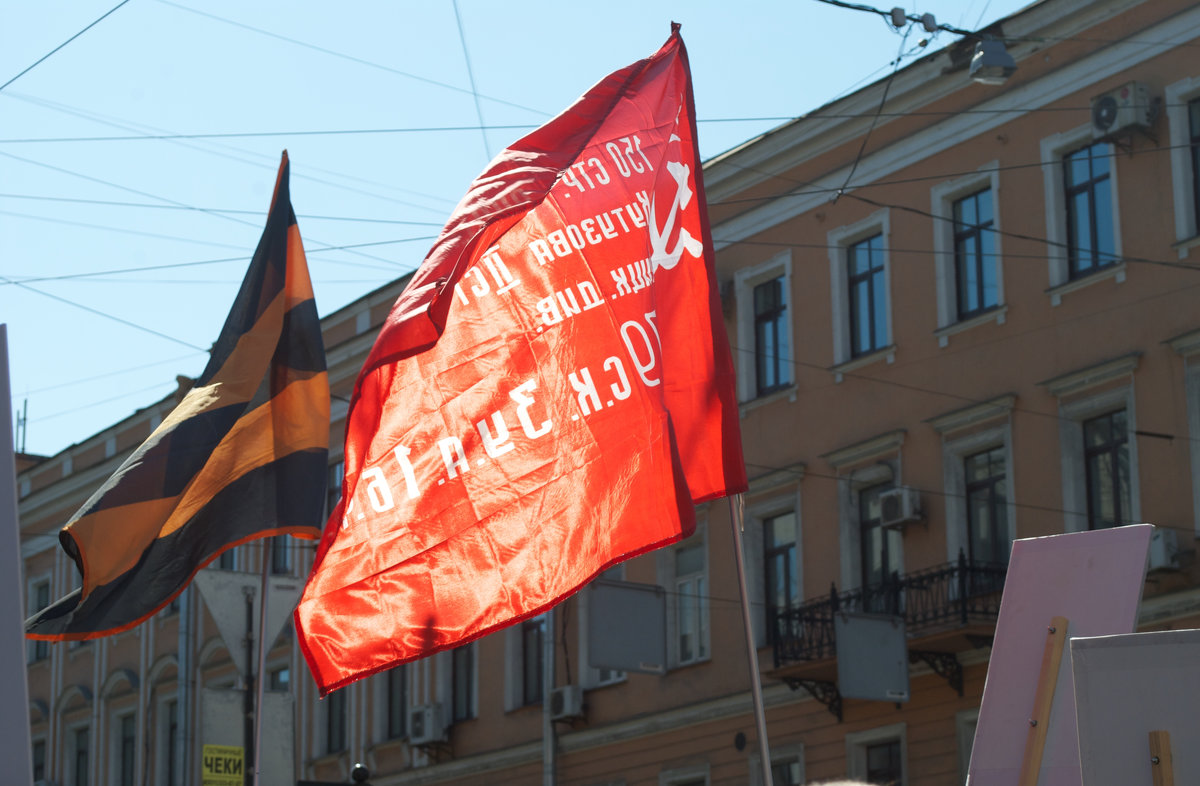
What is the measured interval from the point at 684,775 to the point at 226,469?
1712cm

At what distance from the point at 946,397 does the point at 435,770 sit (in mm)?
12893

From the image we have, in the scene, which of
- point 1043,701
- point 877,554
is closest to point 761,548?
point 877,554

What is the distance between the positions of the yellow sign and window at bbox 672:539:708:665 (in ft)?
43.5

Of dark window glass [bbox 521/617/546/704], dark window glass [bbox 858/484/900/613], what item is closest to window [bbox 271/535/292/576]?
dark window glass [bbox 521/617/546/704]

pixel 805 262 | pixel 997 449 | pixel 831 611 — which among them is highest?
pixel 805 262

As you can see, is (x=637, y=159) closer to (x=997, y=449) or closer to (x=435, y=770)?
(x=997, y=449)

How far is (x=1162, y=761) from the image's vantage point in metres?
4.70

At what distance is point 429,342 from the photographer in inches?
291

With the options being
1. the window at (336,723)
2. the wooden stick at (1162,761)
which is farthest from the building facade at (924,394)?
the wooden stick at (1162,761)

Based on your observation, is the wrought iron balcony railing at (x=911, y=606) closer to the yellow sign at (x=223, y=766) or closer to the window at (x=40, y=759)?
the yellow sign at (x=223, y=766)

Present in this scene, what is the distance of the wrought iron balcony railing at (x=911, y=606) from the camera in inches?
854

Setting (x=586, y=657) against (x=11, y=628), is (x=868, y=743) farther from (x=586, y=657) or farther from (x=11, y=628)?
(x=11, y=628)

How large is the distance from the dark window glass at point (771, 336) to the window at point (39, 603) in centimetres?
2422

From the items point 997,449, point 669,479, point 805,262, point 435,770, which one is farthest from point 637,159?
point 435,770
